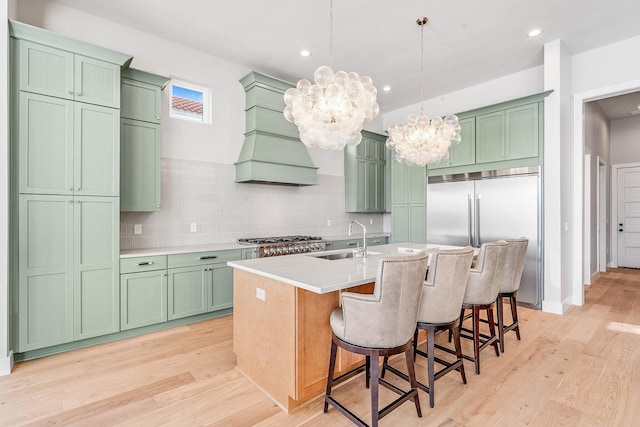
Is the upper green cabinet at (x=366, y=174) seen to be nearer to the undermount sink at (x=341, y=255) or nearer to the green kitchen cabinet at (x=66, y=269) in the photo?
the undermount sink at (x=341, y=255)

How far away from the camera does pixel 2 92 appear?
8.34 feet

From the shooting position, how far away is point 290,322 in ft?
6.81

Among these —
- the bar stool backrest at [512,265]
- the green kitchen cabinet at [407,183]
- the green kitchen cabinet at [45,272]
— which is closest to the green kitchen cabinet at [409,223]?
the green kitchen cabinet at [407,183]

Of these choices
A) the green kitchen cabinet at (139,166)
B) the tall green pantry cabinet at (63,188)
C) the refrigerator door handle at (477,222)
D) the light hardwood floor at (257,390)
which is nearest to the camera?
the light hardwood floor at (257,390)

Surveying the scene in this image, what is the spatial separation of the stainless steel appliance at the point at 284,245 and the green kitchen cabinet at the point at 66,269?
1568 millimetres

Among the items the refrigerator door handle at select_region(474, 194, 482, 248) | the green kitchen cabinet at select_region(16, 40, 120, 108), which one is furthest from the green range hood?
the refrigerator door handle at select_region(474, 194, 482, 248)

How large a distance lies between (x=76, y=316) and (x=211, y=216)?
1826mm

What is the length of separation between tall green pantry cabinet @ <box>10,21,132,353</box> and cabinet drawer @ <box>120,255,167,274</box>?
8cm

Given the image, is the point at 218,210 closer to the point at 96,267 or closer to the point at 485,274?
the point at 96,267

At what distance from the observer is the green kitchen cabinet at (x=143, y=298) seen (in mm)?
3236

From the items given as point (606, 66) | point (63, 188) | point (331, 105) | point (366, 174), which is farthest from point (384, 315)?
point (606, 66)

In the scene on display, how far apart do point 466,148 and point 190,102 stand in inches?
158

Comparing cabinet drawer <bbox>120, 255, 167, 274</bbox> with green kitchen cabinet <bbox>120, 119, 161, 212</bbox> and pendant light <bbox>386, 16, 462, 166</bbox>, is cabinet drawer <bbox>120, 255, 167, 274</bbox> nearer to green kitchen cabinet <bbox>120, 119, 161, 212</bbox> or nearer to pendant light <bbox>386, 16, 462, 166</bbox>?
A: green kitchen cabinet <bbox>120, 119, 161, 212</bbox>

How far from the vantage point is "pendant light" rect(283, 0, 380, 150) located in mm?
2436
